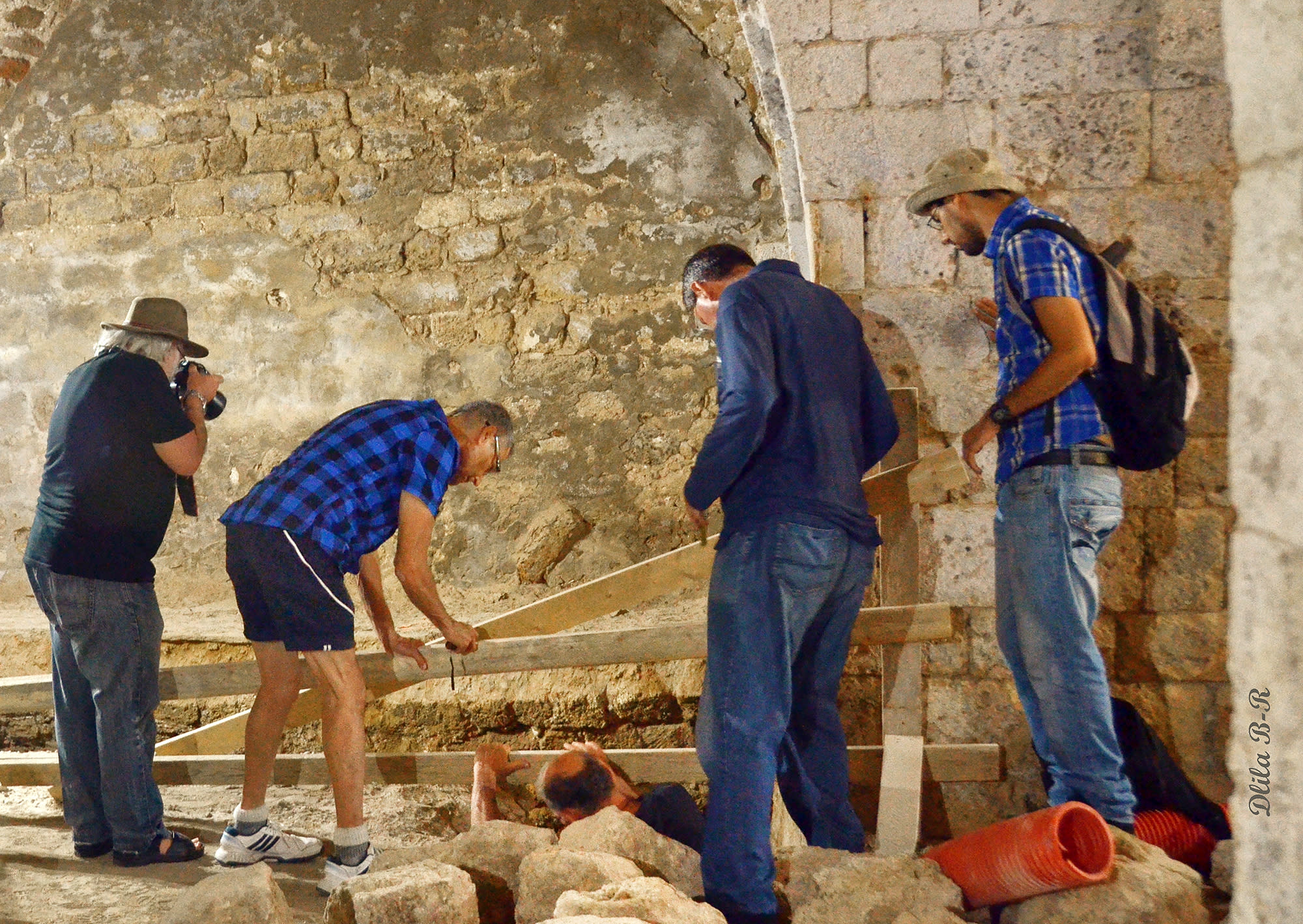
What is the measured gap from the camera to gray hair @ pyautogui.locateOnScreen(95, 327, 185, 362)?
3104 millimetres

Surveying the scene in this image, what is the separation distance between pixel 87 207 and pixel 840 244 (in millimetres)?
5057

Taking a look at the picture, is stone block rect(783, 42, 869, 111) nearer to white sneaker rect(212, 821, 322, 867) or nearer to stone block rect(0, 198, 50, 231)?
white sneaker rect(212, 821, 322, 867)

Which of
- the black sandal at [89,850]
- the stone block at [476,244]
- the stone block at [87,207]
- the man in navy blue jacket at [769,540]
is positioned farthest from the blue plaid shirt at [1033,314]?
the stone block at [87,207]

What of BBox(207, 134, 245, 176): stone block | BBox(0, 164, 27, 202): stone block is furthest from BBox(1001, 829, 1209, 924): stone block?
BBox(0, 164, 27, 202): stone block

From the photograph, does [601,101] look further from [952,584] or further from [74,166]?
[952,584]

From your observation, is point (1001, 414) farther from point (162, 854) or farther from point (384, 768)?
point (162, 854)

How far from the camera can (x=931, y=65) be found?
3033 mm

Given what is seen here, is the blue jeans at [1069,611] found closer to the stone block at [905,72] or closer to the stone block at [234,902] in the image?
the stone block at [905,72]

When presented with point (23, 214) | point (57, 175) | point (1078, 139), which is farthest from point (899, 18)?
point (23, 214)

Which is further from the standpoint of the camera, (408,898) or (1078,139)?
(1078,139)

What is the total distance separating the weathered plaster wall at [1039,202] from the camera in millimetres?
2943

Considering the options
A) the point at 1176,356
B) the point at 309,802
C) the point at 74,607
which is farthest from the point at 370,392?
the point at 1176,356

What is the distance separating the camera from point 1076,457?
2.28 meters

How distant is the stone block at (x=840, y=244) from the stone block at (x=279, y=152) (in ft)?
12.7
